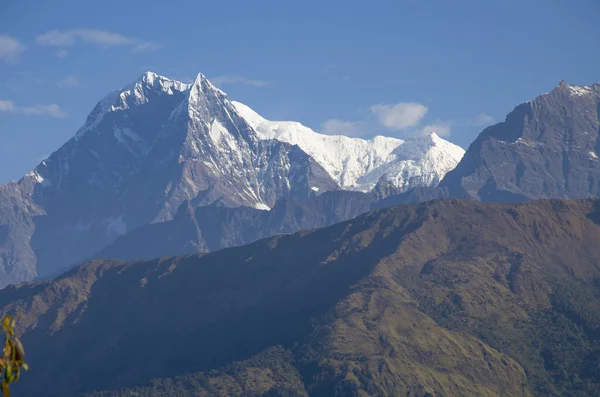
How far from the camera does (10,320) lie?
43.0m

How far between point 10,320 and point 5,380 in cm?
219

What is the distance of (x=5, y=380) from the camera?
139 ft
